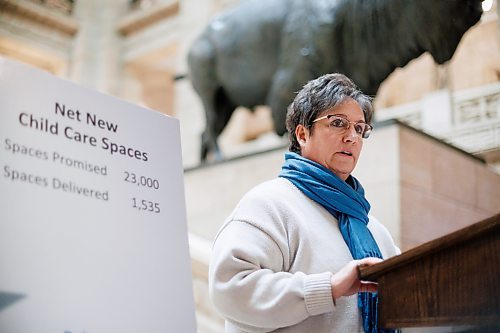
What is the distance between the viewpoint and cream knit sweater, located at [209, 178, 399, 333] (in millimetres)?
1900

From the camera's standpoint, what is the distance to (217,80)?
8281mm

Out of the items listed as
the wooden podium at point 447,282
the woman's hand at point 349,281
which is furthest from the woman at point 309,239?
the wooden podium at point 447,282

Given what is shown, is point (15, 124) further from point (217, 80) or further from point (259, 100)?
point (217, 80)

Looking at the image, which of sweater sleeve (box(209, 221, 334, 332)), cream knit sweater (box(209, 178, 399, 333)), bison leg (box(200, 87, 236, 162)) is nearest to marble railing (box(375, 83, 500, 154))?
bison leg (box(200, 87, 236, 162))

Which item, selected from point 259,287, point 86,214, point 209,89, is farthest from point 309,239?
point 209,89

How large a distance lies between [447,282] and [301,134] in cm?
79

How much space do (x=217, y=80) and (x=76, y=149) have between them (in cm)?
657

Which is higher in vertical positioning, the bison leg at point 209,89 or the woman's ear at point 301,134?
the bison leg at point 209,89

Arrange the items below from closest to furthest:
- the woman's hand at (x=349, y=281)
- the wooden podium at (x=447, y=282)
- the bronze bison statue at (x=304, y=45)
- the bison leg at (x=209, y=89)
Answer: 1. the wooden podium at (x=447, y=282)
2. the woman's hand at (x=349, y=281)
3. the bronze bison statue at (x=304, y=45)
4. the bison leg at (x=209, y=89)

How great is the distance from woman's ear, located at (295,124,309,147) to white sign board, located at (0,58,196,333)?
1.32 ft

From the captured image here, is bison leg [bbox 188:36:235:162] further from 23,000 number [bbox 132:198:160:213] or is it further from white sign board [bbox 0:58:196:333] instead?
23,000 number [bbox 132:198:160:213]

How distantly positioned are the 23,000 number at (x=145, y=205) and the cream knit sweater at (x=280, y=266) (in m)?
0.20

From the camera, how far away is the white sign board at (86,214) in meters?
1.62

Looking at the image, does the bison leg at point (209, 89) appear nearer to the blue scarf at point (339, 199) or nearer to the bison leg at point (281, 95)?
the bison leg at point (281, 95)
